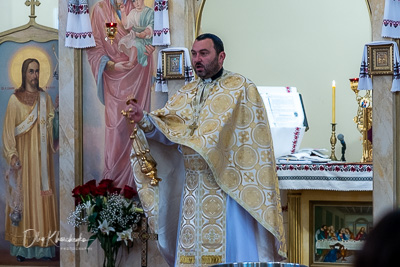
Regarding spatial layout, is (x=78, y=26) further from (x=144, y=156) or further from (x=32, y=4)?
(x=144, y=156)

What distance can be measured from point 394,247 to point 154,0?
5836mm

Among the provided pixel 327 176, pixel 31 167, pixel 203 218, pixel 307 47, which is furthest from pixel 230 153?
pixel 307 47

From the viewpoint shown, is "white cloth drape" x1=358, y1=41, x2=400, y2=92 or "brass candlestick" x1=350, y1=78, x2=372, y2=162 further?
"brass candlestick" x1=350, y1=78, x2=372, y2=162

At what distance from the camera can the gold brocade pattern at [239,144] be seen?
4.62m

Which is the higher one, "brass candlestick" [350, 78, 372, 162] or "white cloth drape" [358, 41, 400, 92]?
"white cloth drape" [358, 41, 400, 92]

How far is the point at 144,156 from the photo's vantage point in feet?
15.8

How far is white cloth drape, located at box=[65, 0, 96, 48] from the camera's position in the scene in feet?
21.3

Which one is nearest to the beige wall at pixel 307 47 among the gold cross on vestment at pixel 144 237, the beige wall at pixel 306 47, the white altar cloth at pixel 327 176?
the beige wall at pixel 306 47

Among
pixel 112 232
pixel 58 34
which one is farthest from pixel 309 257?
pixel 58 34

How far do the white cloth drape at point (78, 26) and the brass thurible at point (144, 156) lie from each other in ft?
6.41

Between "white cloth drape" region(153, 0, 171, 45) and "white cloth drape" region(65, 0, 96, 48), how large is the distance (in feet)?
2.19

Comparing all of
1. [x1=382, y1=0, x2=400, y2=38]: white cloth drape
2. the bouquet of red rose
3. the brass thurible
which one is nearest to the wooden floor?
the bouquet of red rose

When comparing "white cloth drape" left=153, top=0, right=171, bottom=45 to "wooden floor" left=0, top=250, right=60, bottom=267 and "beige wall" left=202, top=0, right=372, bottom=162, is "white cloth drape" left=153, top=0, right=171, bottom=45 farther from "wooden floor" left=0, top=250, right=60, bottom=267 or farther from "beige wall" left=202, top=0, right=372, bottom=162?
"wooden floor" left=0, top=250, right=60, bottom=267

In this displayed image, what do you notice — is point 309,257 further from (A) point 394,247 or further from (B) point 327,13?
(A) point 394,247
